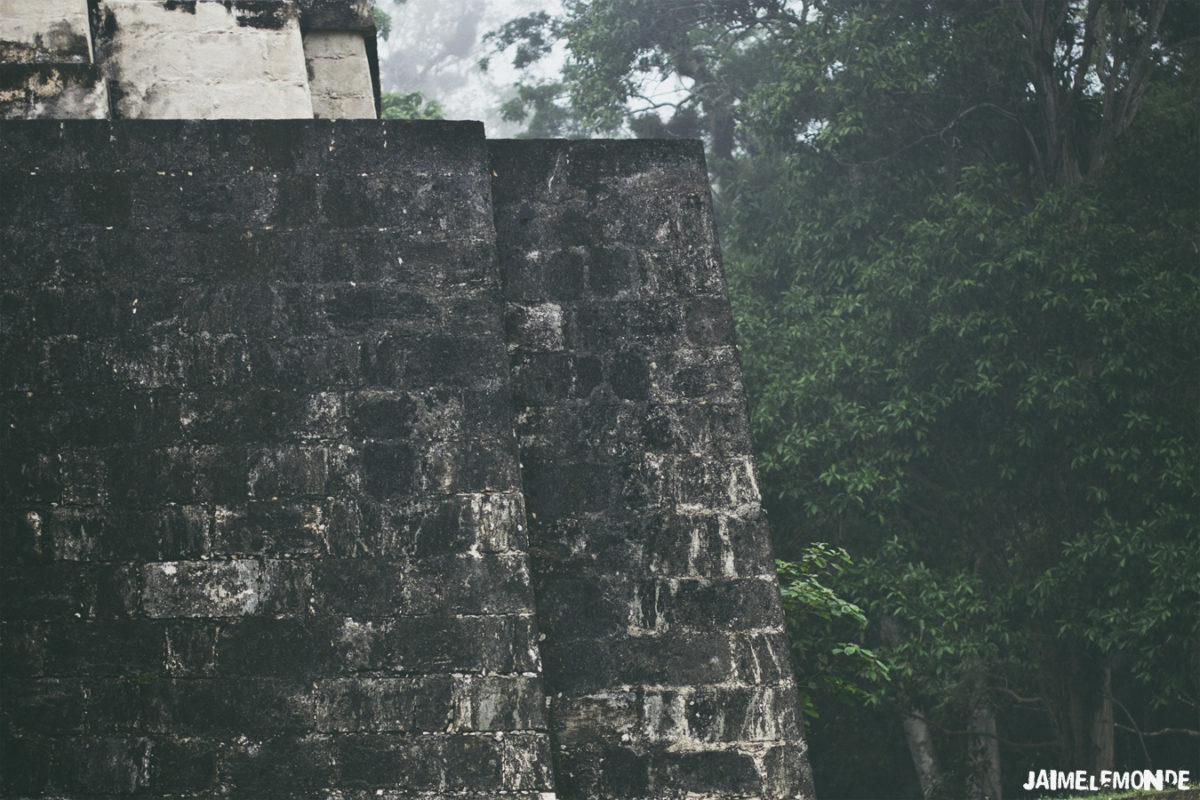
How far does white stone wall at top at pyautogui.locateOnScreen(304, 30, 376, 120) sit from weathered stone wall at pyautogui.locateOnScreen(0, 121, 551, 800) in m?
1.90

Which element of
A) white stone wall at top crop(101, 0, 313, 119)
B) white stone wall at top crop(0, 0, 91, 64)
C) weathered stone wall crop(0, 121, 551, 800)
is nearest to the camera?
weathered stone wall crop(0, 121, 551, 800)

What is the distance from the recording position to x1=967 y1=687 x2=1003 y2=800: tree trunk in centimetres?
1385

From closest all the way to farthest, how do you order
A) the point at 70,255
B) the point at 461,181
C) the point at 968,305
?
the point at 70,255, the point at 461,181, the point at 968,305

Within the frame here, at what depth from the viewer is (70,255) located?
4262 millimetres

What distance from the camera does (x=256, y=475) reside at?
4094mm

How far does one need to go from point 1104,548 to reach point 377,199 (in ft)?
Result: 30.2

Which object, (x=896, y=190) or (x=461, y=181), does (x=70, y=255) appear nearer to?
(x=461, y=181)

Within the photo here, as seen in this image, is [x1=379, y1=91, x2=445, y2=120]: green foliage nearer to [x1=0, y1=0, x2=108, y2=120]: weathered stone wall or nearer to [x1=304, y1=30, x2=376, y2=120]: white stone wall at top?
[x1=304, y1=30, x2=376, y2=120]: white stone wall at top

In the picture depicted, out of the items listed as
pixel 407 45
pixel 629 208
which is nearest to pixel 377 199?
pixel 629 208

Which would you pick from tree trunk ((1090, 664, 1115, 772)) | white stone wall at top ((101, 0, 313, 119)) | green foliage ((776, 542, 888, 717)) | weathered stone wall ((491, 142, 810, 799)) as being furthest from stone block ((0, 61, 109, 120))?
tree trunk ((1090, 664, 1115, 772))

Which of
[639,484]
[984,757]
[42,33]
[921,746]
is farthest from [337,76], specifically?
[921,746]

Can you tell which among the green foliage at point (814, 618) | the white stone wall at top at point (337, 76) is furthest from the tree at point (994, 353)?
the white stone wall at top at point (337, 76)

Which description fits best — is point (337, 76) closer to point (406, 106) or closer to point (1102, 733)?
point (1102, 733)

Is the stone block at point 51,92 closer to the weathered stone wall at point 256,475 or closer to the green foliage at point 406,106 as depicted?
the weathered stone wall at point 256,475
